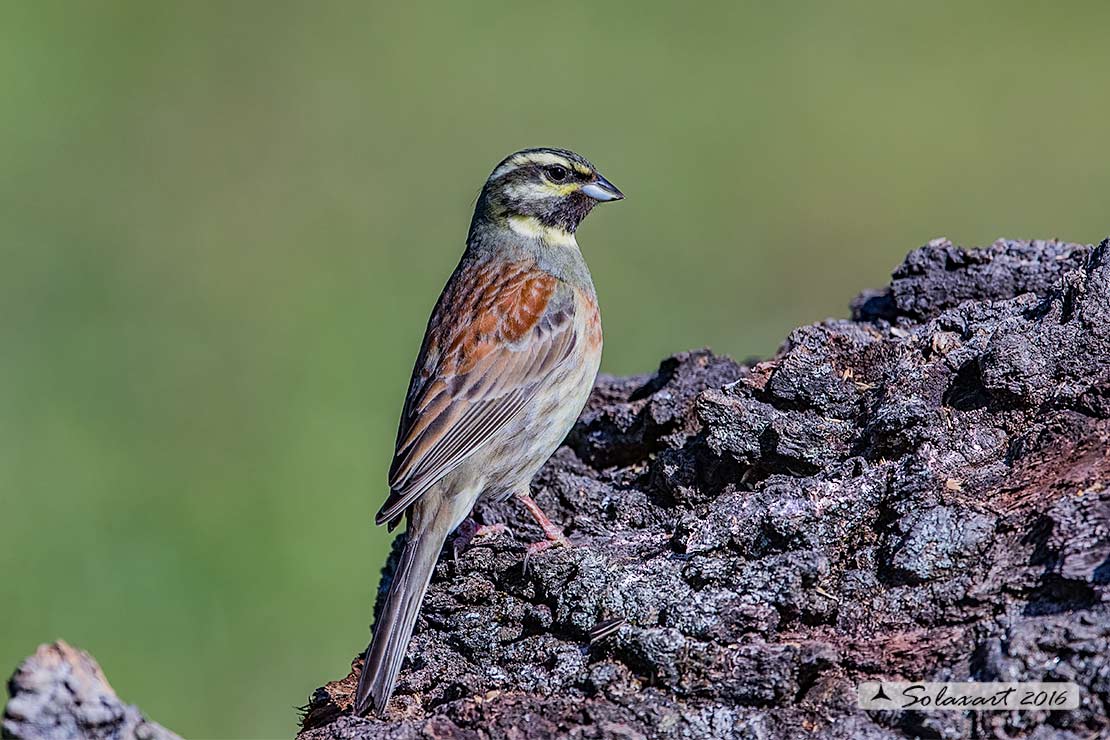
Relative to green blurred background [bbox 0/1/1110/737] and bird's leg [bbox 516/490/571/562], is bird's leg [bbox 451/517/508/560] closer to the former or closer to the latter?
bird's leg [bbox 516/490/571/562]

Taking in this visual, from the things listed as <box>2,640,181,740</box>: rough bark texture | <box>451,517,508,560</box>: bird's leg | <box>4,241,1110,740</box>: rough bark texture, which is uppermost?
<box>451,517,508,560</box>: bird's leg

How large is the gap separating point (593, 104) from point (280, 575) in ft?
24.8

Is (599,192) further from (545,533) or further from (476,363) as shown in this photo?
(545,533)

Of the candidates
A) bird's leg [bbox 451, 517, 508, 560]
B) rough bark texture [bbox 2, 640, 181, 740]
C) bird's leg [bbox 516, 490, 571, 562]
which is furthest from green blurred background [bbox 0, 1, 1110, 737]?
rough bark texture [bbox 2, 640, 181, 740]

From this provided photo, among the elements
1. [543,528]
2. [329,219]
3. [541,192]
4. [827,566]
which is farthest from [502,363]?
[329,219]

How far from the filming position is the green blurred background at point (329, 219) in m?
7.71

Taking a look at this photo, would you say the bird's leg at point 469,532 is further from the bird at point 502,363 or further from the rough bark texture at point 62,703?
the rough bark texture at point 62,703

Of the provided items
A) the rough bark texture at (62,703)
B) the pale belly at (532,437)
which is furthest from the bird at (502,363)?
the rough bark texture at (62,703)

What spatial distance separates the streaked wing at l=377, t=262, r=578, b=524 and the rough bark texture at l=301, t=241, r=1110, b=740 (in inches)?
16.4

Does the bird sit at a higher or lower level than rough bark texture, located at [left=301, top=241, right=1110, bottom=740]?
higher

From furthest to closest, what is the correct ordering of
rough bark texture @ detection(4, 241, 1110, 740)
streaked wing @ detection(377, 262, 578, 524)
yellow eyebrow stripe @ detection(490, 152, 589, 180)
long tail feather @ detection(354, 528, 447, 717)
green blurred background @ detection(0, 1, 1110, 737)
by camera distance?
green blurred background @ detection(0, 1, 1110, 737) → yellow eyebrow stripe @ detection(490, 152, 589, 180) → streaked wing @ detection(377, 262, 578, 524) → long tail feather @ detection(354, 528, 447, 717) → rough bark texture @ detection(4, 241, 1110, 740)

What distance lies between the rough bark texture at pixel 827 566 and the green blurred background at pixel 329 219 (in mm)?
3526

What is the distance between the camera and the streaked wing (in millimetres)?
4570

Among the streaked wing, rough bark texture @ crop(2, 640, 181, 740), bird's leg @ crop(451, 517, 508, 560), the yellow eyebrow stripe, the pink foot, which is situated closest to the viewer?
rough bark texture @ crop(2, 640, 181, 740)
